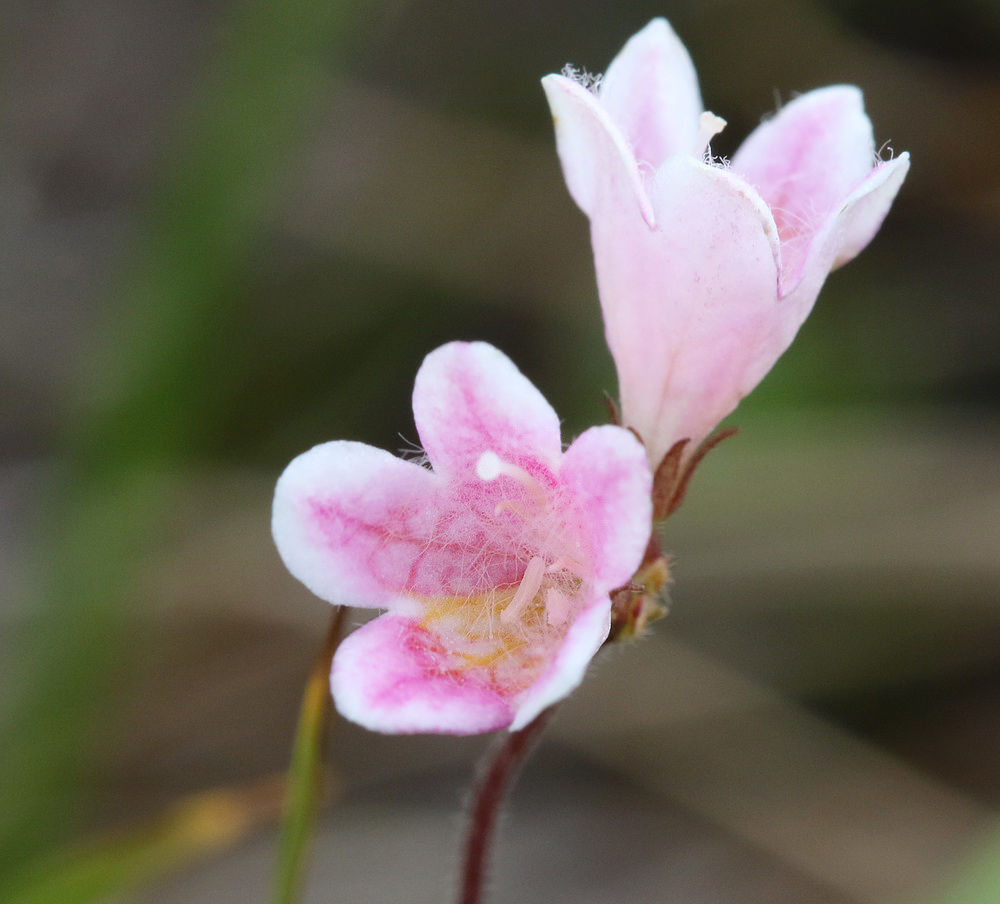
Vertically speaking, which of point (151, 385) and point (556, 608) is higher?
point (556, 608)

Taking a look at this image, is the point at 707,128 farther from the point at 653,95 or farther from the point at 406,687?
the point at 406,687

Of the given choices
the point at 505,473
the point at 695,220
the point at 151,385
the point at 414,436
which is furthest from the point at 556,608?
the point at 414,436

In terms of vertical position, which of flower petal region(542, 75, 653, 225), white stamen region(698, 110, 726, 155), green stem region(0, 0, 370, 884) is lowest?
green stem region(0, 0, 370, 884)

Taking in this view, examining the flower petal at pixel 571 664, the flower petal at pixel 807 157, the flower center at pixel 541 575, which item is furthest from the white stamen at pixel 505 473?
the flower petal at pixel 807 157

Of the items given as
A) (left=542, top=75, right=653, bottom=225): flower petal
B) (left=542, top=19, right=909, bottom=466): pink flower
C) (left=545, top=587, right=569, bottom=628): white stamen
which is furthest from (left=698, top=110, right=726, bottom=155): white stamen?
(left=545, top=587, right=569, bottom=628): white stamen

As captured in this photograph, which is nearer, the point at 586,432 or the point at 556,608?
the point at 586,432

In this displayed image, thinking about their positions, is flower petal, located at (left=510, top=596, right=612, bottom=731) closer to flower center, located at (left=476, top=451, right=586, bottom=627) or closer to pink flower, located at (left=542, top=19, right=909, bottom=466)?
flower center, located at (left=476, top=451, right=586, bottom=627)
